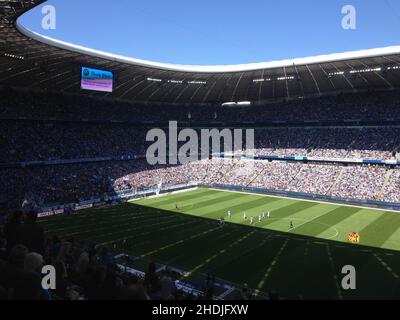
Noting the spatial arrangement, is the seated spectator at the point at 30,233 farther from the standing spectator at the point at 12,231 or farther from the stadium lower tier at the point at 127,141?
the stadium lower tier at the point at 127,141

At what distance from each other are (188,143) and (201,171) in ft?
27.1

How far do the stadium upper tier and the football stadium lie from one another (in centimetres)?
24

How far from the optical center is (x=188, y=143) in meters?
65.4

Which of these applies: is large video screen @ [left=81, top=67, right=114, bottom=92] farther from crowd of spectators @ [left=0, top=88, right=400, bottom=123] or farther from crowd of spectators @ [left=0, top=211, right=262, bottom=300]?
crowd of spectators @ [left=0, top=211, right=262, bottom=300]

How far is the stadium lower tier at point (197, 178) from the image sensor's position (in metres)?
40.3

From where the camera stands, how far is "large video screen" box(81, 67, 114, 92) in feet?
128

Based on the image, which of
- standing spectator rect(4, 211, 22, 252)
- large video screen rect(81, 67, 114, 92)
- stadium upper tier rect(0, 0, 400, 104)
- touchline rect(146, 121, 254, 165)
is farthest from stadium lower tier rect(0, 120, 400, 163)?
standing spectator rect(4, 211, 22, 252)

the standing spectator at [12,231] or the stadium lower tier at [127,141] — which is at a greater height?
the stadium lower tier at [127,141]

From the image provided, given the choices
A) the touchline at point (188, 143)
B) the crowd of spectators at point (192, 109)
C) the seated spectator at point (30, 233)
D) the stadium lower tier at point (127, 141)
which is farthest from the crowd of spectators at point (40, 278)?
the touchline at point (188, 143)

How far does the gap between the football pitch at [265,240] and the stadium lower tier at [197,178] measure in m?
4.79

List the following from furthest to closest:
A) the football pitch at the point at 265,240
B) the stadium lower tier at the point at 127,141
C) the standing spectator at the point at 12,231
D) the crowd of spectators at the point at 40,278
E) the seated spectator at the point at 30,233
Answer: the stadium lower tier at the point at 127,141
the football pitch at the point at 265,240
the standing spectator at the point at 12,231
the seated spectator at the point at 30,233
the crowd of spectators at the point at 40,278

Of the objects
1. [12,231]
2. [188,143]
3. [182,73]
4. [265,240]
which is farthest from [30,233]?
[188,143]
